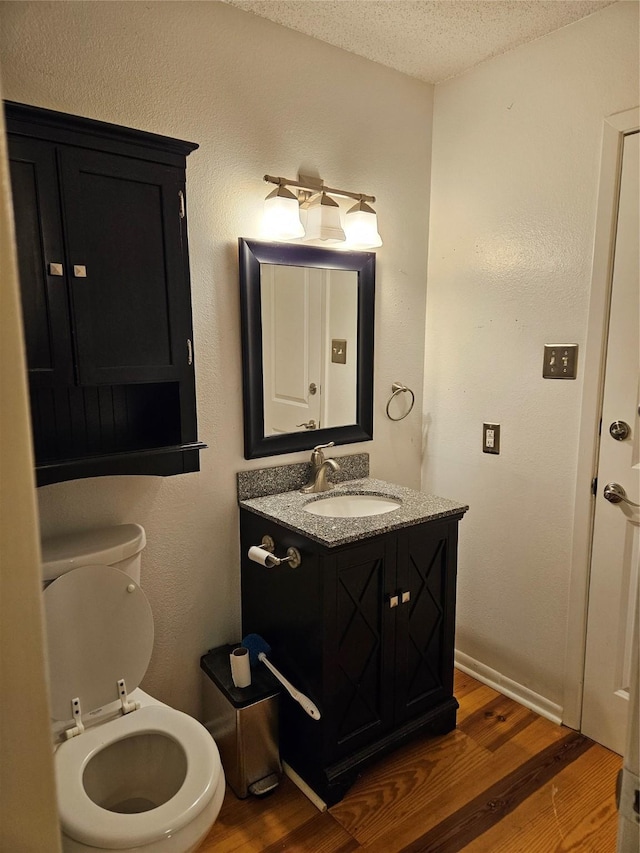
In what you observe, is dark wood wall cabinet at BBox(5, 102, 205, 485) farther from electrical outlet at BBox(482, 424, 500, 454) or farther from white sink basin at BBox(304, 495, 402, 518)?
electrical outlet at BBox(482, 424, 500, 454)

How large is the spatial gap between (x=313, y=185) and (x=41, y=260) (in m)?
1.04

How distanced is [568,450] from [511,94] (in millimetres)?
1322

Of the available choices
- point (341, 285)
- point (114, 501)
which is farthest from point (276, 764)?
point (341, 285)

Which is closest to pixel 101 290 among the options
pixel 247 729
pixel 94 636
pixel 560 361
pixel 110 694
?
pixel 94 636

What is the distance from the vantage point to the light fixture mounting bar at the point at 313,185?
188 cm

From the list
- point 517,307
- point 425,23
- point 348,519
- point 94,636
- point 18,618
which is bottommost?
point 94,636

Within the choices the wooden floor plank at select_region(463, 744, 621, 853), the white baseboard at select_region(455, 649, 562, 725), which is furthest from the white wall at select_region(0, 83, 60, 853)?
the white baseboard at select_region(455, 649, 562, 725)

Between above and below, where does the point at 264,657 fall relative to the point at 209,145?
below

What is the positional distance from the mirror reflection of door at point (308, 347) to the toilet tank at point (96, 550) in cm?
62

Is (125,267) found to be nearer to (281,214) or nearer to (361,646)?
(281,214)

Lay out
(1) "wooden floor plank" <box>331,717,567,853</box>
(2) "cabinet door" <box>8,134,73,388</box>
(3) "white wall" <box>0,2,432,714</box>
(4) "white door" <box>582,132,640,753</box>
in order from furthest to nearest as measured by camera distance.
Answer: (4) "white door" <box>582,132,640,753</box> → (1) "wooden floor plank" <box>331,717,567,853</box> → (3) "white wall" <box>0,2,432,714</box> → (2) "cabinet door" <box>8,134,73,388</box>

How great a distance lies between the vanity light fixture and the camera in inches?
73.4

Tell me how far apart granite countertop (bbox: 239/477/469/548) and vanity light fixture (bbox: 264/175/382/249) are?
914 mm

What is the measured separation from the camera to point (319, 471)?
6.95ft
